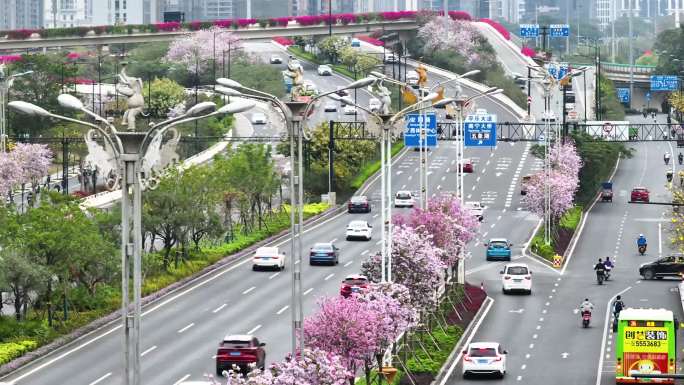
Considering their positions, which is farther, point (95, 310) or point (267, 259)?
point (267, 259)

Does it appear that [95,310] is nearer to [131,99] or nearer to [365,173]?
[131,99]

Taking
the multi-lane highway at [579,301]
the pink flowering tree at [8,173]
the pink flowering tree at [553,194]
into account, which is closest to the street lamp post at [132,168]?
the multi-lane highway at [579,301]

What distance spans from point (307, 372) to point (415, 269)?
2333cm

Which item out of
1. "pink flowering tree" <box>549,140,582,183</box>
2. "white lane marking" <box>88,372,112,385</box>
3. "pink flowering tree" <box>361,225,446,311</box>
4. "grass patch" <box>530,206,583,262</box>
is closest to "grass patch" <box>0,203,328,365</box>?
"white lane marking" <box>88,372,112,385</box>

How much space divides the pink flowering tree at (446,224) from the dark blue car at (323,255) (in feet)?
32.8

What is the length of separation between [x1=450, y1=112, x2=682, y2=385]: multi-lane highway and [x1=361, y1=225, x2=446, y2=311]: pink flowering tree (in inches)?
132

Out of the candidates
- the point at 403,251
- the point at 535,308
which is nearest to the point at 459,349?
the point at 403,251

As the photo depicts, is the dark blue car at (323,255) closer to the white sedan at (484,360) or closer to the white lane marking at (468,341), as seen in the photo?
the white lane marking at (468,341)

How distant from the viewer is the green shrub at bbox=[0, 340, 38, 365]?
69.1 metres

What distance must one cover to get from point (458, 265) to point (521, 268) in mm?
3462

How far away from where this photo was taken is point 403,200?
126 metres

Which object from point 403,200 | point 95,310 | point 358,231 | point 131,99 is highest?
point 131,99

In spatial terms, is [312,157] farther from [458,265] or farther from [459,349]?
[459,349]

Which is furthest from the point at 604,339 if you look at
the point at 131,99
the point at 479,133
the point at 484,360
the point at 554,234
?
the point at 479,133
